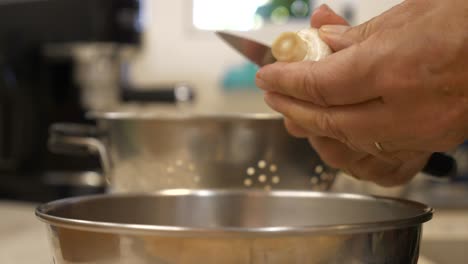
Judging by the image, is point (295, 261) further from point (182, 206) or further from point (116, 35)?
point (116, 35)

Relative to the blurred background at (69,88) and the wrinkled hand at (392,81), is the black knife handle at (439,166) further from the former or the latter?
the blurred background at (69,88)

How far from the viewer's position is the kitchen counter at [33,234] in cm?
70

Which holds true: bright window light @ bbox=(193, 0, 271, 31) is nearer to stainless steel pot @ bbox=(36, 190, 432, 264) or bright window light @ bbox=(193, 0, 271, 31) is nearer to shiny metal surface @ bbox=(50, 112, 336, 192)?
shiny metal surface @ bbox=(50, 112, 336, 192)

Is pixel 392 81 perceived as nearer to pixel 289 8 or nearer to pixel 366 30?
pixel 366 30

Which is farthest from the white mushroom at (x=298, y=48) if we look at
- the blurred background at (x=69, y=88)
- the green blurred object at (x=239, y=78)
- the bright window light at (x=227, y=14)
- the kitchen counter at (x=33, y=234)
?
the bright window light at (x=227, y=14)

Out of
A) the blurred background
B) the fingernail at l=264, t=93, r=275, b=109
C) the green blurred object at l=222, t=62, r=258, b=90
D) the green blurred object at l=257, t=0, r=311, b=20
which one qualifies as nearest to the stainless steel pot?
the fingernail at l=264, t=93, r=275, b=109

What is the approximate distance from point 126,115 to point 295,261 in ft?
1.15

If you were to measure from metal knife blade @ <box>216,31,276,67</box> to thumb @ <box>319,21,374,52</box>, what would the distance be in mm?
78

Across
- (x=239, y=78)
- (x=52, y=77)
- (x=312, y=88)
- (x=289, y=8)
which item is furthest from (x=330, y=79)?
(x=289, y=8)

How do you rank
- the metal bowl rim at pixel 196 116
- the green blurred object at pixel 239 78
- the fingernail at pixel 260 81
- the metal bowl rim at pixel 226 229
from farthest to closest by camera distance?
the green blurred object at pixel 239 78 → the metal bowl rim at pixel 196 116 → the fingernail at pixel 260 81 → the metal bowl rim at pixel 226 229

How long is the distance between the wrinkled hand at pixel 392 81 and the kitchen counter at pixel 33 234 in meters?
0.24

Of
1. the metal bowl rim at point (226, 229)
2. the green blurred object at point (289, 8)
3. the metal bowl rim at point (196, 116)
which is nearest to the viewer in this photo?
the metal bowl rim at point (226, 229)

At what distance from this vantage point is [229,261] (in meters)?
0.33

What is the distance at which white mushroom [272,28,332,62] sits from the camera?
1.37 ft
